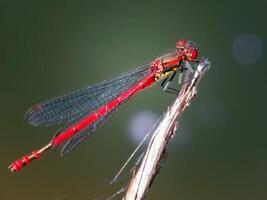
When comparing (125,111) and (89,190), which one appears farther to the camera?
(125,111)

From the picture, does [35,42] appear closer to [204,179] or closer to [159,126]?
[204,179]

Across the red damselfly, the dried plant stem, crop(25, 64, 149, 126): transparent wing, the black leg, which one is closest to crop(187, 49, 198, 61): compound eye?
the red damselfly

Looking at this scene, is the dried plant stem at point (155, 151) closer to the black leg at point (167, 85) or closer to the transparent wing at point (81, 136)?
the black leg at point (167, 85)

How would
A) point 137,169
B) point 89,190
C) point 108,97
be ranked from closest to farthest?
1. point 137,169
2. point 108,97
3. point 89,190

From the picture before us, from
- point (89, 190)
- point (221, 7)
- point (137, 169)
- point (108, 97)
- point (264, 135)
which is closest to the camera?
point (137, 169)

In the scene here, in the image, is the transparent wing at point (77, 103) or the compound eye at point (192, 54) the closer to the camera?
the compound eye at point (192, 54)

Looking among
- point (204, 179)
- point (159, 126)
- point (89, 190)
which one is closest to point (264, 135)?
point (204, 179)

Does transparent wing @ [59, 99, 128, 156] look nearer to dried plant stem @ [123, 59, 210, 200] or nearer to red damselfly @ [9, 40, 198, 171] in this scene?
red damselfly @ [9, 40, 198, 171]

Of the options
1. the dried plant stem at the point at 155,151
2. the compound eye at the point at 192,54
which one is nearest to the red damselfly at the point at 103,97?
the compound eye at the point at 192,54
